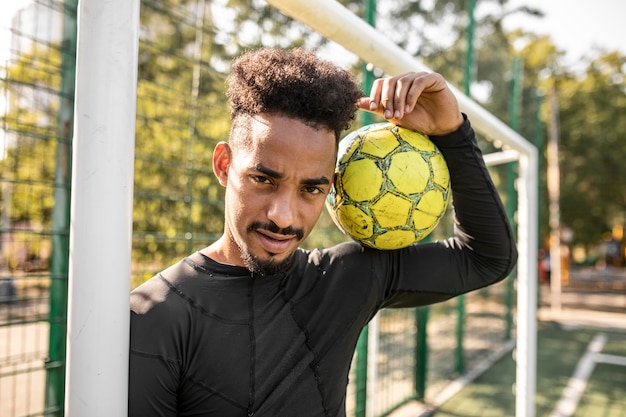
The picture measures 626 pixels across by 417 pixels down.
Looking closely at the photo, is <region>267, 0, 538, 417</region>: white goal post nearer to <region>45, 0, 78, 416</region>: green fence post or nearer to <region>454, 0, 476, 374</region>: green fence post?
<region>454, 0, 476, 374</region>: green fence post

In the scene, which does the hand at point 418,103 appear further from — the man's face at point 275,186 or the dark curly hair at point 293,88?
the man's face at point 275,186

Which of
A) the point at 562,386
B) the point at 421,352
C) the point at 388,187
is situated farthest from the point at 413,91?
the point at 562,386

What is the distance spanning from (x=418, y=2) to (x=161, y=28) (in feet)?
8.11

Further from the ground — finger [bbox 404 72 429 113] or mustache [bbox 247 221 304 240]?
finger [bbox 404 72 429 113]

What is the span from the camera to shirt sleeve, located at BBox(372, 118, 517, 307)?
4.80 feet

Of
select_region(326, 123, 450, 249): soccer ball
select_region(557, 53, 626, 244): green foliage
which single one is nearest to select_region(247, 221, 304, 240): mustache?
select_region(326, 123, 450, 249): soccer ball

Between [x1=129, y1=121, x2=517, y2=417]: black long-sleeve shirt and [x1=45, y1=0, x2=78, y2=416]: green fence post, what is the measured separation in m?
1.50

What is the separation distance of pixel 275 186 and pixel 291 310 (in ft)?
1.11

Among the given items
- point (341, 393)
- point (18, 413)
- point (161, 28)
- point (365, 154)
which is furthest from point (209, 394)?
point (161, 28)

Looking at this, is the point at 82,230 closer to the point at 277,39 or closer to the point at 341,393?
the point at 341,393

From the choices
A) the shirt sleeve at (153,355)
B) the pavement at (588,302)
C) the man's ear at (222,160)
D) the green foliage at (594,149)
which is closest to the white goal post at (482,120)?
the man's ear at (222,160)

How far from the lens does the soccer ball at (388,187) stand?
1.36 metres

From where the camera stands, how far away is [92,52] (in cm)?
80

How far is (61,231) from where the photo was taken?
8.16ft
